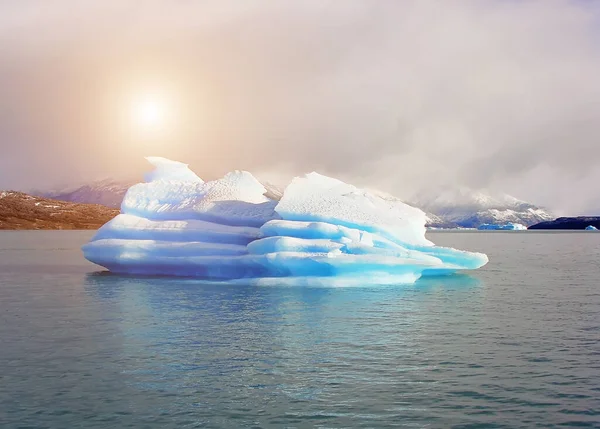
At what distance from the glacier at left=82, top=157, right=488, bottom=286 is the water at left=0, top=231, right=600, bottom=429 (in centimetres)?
186

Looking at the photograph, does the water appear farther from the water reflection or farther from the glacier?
the glacier

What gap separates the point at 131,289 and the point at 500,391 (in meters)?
20.6

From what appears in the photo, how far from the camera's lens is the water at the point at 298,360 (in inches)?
433

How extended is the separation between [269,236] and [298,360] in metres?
15.9

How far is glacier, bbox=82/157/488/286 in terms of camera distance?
93.5 feet

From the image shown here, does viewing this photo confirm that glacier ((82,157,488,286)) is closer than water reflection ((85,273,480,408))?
No

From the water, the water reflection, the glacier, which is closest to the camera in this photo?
the water

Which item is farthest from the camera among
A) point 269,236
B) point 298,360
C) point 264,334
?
point 269,236

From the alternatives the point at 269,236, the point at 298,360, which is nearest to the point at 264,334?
the point at 298,360

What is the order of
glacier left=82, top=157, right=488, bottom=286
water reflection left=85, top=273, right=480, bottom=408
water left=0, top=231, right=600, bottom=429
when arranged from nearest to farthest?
water left=0, top=231, right=600, bottom=429
water reflection left=85, top=273, right=480, bottom=408
glacier left=82, top=157, right=488, bottom=286

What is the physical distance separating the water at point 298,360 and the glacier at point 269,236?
6.11 ft

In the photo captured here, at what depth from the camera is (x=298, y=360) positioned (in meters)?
14.8

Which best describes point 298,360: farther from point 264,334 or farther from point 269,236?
point 269,236

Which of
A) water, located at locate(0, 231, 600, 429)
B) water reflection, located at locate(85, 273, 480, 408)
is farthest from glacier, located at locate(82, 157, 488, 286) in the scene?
water, located at locate(0, 231, 600, 429)
